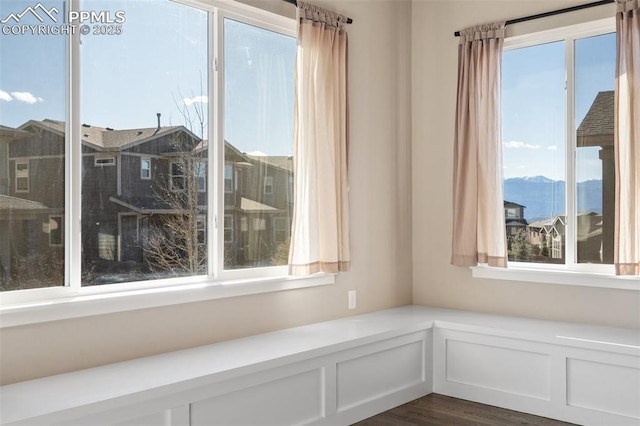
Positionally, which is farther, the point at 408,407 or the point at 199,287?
the point at 408,407

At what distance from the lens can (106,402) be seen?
84.4 inches

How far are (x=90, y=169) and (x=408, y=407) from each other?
7.43 feet

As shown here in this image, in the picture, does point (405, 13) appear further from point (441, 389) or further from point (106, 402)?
point (106, 402)

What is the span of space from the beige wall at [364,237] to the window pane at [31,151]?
1.33 ft

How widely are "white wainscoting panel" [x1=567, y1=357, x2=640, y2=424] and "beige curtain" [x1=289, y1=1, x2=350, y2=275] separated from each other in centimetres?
144

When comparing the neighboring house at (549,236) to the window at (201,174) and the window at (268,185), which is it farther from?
the window at (201,174)

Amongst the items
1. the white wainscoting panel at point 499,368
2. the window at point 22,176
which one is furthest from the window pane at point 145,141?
the white wainscoting panel at point 499,368

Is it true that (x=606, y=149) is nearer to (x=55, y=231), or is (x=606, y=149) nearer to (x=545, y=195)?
(x=545, y=195)

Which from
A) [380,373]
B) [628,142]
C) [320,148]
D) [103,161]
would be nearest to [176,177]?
[103,161]

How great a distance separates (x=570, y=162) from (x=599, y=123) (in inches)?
11.2

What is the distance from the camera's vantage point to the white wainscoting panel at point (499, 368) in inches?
132

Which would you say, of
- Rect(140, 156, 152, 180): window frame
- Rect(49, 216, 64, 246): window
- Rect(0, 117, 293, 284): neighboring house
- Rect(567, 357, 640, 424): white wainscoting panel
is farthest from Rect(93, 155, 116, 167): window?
Rect(567, 357, 640, 424): white wainscoting panel

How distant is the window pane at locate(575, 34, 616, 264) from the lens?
353 cm

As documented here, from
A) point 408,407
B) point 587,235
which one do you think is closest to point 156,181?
point 408,407
